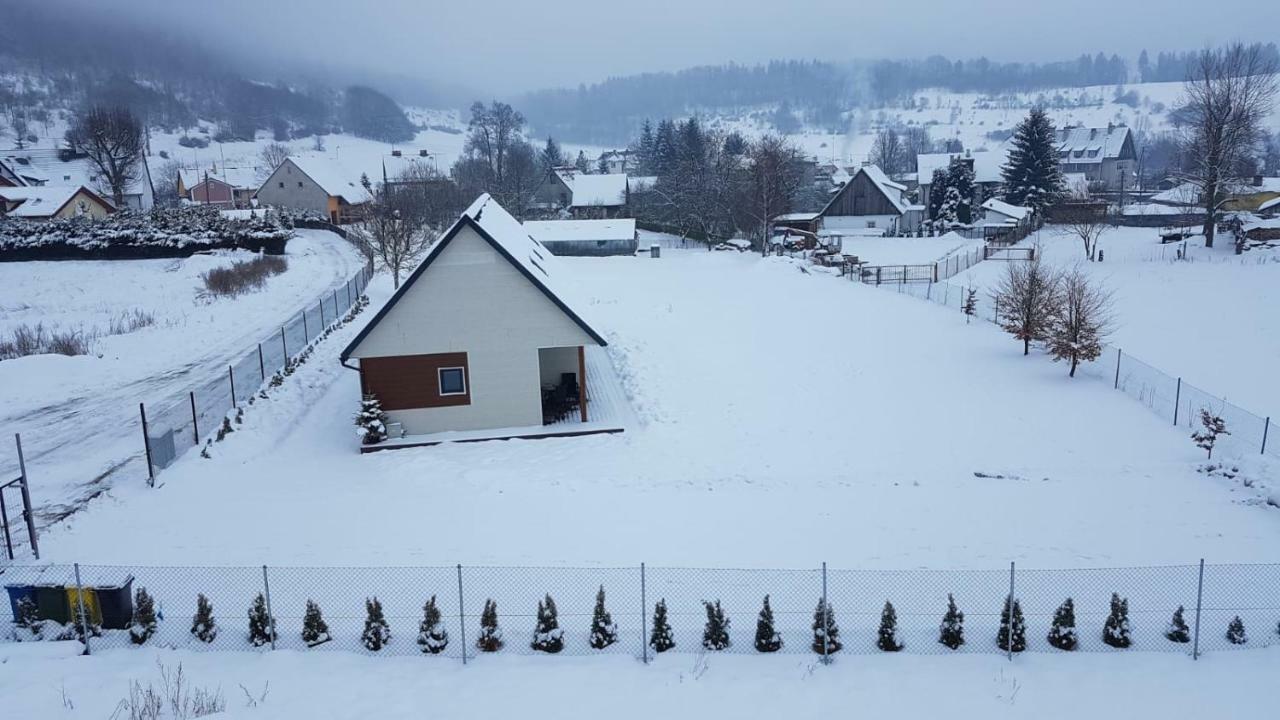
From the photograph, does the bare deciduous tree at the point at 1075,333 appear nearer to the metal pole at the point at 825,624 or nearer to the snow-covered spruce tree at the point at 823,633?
the snow-covered spruce tree at the point at 823,633

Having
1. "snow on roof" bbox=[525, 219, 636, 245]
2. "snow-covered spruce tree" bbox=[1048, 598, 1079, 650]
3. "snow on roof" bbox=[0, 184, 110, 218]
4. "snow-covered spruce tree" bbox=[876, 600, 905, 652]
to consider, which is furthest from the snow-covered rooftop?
"snow-covered spruce tree" bbox=[1048, 598, 1079, 650]

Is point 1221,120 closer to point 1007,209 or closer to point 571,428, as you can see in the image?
point 1007,209

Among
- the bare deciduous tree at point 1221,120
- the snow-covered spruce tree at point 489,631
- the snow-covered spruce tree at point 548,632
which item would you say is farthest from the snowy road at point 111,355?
the bare deciduous tree at point 1221,120

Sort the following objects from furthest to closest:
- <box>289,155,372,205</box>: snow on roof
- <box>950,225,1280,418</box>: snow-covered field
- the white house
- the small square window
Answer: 1. <box>289,155,372,205</box>: snow on roof
2. <box>950,225,1280,418</box>: snow-covered field
3. the small square window
4. the white house

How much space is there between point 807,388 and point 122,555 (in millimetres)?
17212

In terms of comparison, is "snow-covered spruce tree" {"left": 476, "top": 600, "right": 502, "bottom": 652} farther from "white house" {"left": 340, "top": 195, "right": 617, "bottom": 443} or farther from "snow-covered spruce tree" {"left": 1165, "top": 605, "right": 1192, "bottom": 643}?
"white house" {"left": 340, "top": 195, "right": 617, "bottom": 443}

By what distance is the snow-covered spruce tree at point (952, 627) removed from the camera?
36.6 feet

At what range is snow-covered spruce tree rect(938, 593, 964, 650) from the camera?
36.6ft

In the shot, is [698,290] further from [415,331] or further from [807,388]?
[415,331]

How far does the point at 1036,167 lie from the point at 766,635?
68.5 metres

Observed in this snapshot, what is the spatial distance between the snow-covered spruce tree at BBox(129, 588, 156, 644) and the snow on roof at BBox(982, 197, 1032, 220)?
66413mm

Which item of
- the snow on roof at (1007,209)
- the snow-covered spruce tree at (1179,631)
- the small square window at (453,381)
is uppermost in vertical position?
the snow on roof at (1007,209)

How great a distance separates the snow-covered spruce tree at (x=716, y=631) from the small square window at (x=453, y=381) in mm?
11246

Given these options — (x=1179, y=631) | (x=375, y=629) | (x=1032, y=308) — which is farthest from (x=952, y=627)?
(x=1032, y=308)
